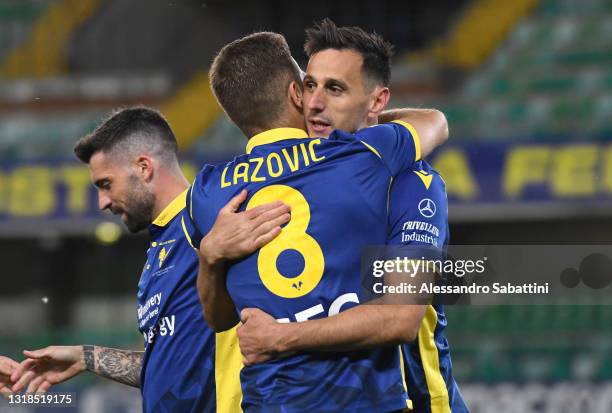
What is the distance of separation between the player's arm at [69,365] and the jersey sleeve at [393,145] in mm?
1553

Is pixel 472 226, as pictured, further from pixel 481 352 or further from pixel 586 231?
pixel 481 352

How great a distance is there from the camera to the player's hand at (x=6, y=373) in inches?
150

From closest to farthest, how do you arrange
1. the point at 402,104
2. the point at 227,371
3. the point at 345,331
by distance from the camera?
1. the point at 345,331
2. the point at 227,371
3. the point at 402,104

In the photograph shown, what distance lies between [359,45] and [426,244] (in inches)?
28.2

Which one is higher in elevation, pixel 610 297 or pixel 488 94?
pixel 488 94

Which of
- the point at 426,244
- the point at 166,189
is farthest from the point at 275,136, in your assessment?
the point at 166,189

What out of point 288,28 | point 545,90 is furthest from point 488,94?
point 288,28

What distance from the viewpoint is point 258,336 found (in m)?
2.85

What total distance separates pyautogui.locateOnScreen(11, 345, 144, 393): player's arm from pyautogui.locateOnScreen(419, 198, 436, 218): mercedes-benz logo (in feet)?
5.22

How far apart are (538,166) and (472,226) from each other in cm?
184

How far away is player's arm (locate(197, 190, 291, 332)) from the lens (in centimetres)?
290

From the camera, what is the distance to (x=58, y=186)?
13617 millimetres

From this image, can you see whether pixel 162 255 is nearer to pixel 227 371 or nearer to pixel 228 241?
pixel 227 371

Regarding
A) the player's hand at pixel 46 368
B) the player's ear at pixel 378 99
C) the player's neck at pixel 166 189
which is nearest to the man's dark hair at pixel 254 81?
the player's ear at pixel 378 99
